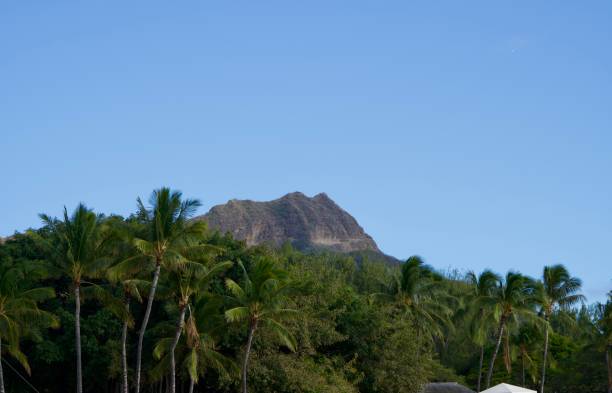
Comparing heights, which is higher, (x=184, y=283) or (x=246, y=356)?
(x=184, y=283)

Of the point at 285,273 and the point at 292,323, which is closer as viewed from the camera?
the point at 285,273

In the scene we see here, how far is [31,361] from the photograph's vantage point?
3950 centimetres

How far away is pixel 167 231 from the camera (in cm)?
3244

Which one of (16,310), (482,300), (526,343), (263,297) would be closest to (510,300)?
(482,300)

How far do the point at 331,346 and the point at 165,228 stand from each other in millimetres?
15265

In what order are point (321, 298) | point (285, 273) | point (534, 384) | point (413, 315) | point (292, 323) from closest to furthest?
point (285, 273), point (292, 323), point (321, 298), point (413, 315), point (534, 384)

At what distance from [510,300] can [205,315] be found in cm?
1987

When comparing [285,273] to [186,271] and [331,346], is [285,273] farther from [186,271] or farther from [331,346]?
[331,346]

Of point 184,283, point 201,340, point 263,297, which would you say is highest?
point 184,283

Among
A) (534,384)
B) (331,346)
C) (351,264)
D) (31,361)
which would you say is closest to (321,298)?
(331,346)

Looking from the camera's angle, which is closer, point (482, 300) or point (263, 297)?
point (263, 297)

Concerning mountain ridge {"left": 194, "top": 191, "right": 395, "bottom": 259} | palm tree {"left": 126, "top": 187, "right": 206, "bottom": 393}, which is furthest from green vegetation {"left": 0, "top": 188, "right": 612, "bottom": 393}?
mountain ridge {"left": 194, "top": 191, "right": 395, "bottom": 259}

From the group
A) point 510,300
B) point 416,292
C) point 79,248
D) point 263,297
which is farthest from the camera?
point 416,292

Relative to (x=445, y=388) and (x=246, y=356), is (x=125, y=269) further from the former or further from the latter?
(x=445, y=388)
